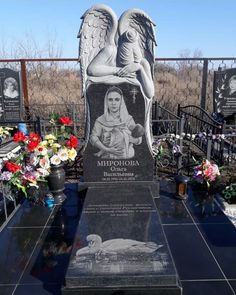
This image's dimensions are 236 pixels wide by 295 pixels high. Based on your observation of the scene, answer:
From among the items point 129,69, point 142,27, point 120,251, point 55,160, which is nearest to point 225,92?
point 142,27

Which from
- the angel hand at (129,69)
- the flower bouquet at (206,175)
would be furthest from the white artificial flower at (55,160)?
the flower bouquet at (206,175)

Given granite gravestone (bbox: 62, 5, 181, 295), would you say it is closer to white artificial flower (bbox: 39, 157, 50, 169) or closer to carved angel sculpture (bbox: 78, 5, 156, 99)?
carved angel sculpture (bbox: 78, 5, 156, 99)

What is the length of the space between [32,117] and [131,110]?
698 cm

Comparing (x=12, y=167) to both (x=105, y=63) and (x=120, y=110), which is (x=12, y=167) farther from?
(x=105, y=63)

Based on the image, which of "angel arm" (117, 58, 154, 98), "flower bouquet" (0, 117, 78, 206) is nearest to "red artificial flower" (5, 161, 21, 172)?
"flower bouquet" (0, 117, 78, 206)

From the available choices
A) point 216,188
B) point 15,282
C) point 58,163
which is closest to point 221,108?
point 216,188

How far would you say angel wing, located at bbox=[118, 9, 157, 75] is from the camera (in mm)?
3908

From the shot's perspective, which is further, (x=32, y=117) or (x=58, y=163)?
(x=32, y=117)

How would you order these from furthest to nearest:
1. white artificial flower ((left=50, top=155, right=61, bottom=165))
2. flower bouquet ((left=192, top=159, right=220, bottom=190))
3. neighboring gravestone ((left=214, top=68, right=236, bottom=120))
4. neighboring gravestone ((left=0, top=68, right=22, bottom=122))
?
neighboring gravestone ((left=0, top=68, right=22, bottom=122)), neighboring gravestone ((left=214, top=68, right=236, bottom=120)), flower bouquet ((left=192, top=159, right=220, bottom=190)), white artificial flower ((left=50, top=155, right=61, bottom=165))

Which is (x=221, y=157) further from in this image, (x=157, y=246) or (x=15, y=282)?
(x=15, y=282)

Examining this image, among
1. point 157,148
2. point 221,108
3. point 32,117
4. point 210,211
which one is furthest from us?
point 32,117

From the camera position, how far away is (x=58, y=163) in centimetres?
407

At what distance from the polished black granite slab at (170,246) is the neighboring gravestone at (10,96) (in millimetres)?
6360

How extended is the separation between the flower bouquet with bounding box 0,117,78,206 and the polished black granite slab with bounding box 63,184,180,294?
822mm
